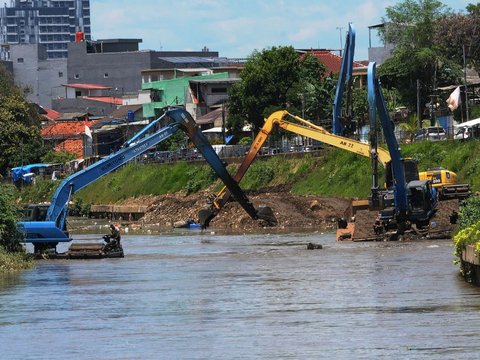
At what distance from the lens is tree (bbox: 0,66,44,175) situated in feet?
429

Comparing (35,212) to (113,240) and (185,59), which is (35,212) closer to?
(113,240)

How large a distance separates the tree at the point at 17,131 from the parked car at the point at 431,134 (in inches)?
2097

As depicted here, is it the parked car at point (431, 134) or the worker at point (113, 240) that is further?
the parked car at point (431, 134)

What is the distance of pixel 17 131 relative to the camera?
132 meters

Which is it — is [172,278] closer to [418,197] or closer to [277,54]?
[418,197]

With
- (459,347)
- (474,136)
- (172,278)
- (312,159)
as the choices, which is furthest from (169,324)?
(312,159)

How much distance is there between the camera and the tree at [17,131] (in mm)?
130850

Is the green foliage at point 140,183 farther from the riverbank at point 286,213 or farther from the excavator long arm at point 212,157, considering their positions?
the excavator long arm at point 212,157

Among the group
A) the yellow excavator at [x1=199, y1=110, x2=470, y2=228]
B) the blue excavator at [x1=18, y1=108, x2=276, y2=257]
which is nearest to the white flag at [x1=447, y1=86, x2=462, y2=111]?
the yellow excavator at [x1=199, y1=110, x2=470, y2=228]

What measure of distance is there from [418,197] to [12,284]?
20162mm

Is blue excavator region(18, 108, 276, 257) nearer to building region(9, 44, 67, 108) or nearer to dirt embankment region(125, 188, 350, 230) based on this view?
dirt embankment region(125, 188, 350, 230)

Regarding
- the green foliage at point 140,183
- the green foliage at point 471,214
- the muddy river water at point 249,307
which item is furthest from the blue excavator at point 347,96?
the green foliage at point 471,214

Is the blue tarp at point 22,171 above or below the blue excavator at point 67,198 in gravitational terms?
below

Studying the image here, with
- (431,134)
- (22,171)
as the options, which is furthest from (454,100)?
(22,171)
